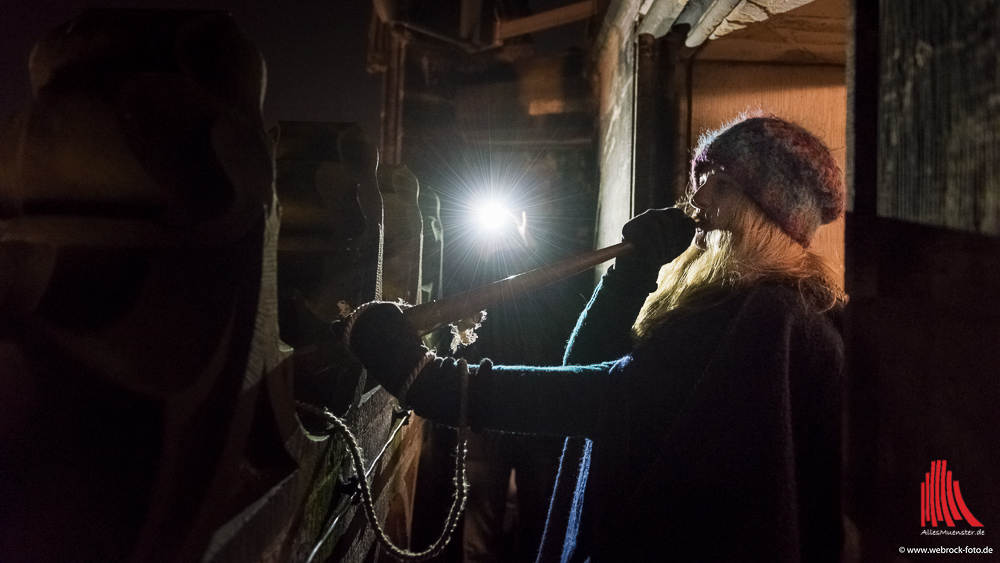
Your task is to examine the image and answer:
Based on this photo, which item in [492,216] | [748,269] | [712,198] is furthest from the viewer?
[492,216]

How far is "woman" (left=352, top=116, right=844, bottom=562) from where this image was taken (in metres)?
1.32

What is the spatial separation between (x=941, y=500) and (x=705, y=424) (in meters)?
0.52

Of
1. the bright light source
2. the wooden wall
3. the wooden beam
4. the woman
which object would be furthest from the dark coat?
the wooden beam

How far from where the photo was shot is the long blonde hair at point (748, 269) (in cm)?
156

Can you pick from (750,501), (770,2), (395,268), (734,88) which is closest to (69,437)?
(750,501)

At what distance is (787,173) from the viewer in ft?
5.53

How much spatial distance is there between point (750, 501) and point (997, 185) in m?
0.95

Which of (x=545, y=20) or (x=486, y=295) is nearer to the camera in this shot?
(x=486, y=295)

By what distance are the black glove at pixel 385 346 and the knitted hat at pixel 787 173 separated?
1.37 meters

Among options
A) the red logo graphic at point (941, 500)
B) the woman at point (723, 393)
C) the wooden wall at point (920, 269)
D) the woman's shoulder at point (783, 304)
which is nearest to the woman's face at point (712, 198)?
the woman at point (723, 393)

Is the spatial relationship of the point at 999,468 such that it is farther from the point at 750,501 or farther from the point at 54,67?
the point at 54,67

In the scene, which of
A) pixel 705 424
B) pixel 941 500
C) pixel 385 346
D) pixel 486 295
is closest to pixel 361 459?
pixel 385 346

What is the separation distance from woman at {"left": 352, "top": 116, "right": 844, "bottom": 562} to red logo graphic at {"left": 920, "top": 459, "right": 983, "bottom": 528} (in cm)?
21

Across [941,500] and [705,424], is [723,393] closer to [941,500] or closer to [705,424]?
[705,424]
